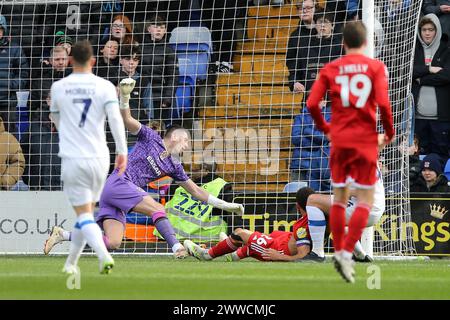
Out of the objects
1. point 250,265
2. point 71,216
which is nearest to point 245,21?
point 71,216

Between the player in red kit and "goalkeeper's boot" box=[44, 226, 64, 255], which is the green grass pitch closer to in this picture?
the player in red kit

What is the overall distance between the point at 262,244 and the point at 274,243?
18 centimetres

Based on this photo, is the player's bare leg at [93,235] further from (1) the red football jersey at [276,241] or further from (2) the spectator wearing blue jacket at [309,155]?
(2) the spectator wearing blue jacket at [309,155]

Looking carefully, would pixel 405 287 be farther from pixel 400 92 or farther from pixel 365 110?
pixel 400 92

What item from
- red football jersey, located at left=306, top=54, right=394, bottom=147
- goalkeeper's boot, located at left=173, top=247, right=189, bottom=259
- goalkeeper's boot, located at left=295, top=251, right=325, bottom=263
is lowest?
goalkeeper's boot, located at left=173, top=247, right=189, bottom=259

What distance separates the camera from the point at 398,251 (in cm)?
1650

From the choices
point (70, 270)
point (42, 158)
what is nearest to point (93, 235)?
point (70, 270)

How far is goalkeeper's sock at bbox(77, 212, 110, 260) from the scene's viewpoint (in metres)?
10.1

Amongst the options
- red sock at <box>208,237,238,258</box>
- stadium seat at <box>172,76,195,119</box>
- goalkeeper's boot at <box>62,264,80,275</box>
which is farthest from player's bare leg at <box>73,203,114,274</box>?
stadium seat at <box>172,76,195,119</box>

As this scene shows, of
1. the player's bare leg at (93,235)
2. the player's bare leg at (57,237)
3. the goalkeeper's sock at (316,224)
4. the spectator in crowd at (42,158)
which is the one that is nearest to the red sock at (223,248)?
the goalkeeper's sock at (316,224)

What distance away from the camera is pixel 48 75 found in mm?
18922

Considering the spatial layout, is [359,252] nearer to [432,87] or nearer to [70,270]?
[70,270]

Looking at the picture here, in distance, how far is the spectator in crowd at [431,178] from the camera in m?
17.7

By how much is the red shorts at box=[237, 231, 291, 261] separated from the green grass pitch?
591 millimetres
